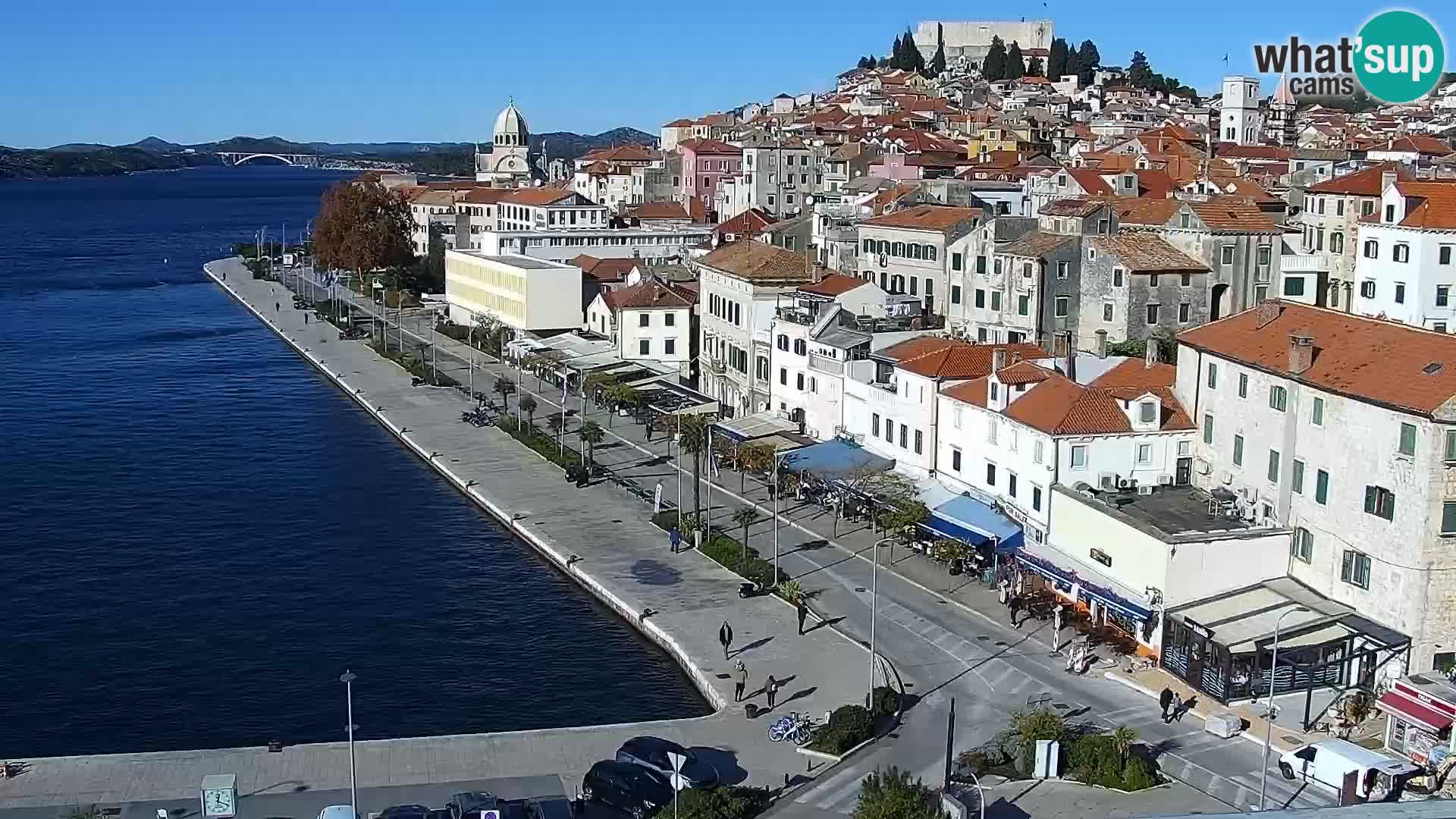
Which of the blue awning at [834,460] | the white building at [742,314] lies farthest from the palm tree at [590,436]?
the blue awning at [834,460]

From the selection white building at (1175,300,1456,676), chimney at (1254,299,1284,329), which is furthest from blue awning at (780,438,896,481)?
chimney at (1254,299,1284,329)

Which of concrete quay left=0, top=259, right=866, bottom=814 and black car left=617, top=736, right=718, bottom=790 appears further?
concrete quay left=0, top=259, right=866, bottom=814

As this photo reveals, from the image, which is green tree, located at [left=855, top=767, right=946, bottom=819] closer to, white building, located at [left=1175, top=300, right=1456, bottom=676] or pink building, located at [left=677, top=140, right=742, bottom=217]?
white building, located at [left=1175, top=300, right=1456, bottom=676]

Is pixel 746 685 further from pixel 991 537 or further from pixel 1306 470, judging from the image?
pixel 1306 470

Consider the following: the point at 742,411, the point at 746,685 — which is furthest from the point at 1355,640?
the point at 742,411

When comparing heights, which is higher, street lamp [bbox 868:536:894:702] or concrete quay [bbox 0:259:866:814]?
street lamp [bbox 868:536:894:702]

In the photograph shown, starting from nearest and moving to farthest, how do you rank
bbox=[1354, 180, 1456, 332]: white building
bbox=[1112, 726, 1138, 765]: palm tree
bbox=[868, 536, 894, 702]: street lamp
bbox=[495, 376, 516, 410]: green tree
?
bbox=[1112, 726, 1138, 765]: palm tree < bbox=[868, 536, 894, 702]: street lamp < bbox=[1354, 180, 1456, 332]: white building < bbox=[495, 376, 516, 410]: green tree
